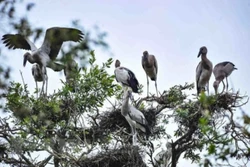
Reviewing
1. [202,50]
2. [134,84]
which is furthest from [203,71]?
[134,84]

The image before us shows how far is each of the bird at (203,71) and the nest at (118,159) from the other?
268 cm

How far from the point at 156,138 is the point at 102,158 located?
1702mm

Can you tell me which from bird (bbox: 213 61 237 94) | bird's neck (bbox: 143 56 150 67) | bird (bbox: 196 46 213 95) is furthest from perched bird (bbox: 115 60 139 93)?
bird (bbox: 213 61 237 94)

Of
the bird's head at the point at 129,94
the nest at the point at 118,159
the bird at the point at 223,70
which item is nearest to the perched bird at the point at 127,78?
the bird's head at the point at 129,94

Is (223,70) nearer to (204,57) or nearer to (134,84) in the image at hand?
(204,57)

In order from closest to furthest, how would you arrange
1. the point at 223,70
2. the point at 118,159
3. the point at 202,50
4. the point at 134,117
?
the point at 118,159, the point at 134,117, the point at 223,70, the point at 202,50

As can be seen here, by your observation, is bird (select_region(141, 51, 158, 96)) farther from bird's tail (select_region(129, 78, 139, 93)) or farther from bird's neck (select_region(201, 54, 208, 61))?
bird's tail (select_region(129, 78, 139, 93))

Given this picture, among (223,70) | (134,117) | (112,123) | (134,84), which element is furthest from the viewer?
(223,70)

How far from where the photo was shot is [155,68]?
11.9 meters

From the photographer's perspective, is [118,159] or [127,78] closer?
[118,159]

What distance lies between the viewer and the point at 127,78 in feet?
33.4

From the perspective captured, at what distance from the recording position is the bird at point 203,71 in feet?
34.3

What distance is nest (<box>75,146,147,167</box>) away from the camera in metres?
7.93

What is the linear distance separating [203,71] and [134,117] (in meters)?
2.17
